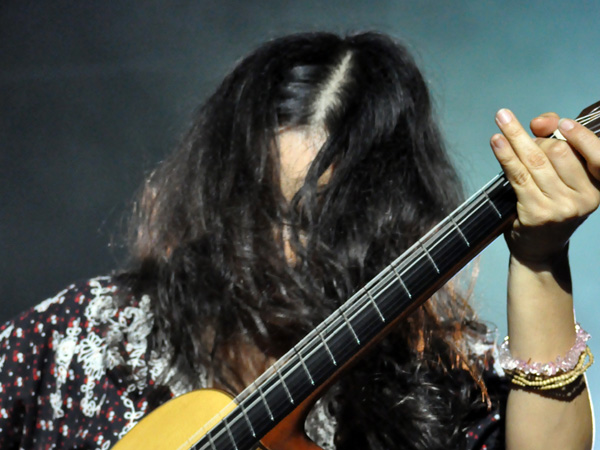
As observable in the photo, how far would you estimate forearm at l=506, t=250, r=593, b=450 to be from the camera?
0.61m

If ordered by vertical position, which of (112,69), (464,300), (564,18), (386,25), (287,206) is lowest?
(464,300)

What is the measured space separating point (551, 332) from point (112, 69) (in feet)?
3.46

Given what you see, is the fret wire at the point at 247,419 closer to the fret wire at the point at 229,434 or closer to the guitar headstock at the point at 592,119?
the fret wire at the point at 229,434

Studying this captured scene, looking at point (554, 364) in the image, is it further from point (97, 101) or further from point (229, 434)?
point (97, 101)

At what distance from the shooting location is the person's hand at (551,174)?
56 centimetres

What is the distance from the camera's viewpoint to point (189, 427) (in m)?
0.66

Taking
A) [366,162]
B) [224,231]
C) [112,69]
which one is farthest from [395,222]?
[112,69]

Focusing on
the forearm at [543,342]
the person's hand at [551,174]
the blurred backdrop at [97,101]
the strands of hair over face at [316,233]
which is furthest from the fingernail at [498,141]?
the blurred backdrop at [97,101]

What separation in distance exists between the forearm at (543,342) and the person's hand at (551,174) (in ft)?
0.16

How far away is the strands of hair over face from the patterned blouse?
0.02 meters

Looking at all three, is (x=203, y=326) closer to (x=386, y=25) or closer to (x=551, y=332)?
(x=551, y=332)

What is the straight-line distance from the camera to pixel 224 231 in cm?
83

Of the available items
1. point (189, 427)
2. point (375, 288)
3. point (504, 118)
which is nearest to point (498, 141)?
point (504, 118)

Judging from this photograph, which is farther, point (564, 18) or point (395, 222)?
point (564, 18)
